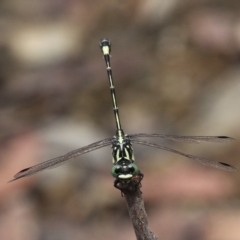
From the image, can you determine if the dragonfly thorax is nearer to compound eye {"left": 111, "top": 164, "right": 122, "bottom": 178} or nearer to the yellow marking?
compound eye {"left": 111, "top": 164, "right": 122, "bottom": 178}

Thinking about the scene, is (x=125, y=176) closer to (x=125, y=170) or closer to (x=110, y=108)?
(x=125, y=170)

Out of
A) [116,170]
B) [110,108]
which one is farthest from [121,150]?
[110,108]

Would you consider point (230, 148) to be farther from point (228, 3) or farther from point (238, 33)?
point (228, 3)

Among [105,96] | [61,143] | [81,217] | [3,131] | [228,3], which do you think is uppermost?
[228,3]

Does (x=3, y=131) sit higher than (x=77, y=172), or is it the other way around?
(x=3, y=131)

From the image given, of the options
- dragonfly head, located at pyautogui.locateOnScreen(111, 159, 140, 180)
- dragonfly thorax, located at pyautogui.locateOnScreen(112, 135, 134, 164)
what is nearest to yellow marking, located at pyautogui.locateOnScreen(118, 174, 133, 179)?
dragonfly head, located at pyautogui.locateOnScreen(111, 159, 140, 180)

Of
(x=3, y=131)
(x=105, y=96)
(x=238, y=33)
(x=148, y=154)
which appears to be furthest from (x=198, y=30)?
(x=3, y=131)

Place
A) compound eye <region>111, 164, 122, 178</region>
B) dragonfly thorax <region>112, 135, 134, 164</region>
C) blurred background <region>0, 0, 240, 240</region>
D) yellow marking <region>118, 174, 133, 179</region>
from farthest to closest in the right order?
blurred background <region>0, 0, 240, 240</region>, dragonfly thorax <region>112, 135, 134, 164</region>, compound eye <region>111, 164, 122, 178</region>, yellow marking <region>118, 174, 133, 179</region>
